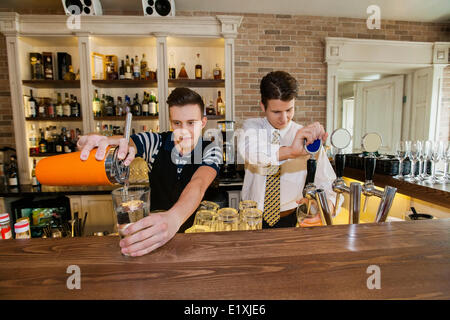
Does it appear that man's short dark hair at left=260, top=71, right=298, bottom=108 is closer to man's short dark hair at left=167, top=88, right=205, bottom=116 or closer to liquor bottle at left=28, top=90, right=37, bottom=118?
man's short dark hair at left=167, top=88, right=205, bottom=116

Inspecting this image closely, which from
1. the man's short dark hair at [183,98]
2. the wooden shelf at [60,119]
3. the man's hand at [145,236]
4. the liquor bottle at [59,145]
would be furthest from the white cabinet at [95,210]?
the man's hand at [145,236]

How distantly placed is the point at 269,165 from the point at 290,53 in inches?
104

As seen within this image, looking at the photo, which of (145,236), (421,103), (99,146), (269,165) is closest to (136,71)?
(269,165)

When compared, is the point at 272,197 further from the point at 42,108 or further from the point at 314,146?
the point at 42,108

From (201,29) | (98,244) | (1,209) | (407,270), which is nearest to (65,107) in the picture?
(1,209)

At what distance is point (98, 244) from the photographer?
2.07 ft

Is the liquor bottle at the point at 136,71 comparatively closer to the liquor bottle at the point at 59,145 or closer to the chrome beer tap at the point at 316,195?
the liquor bottle at the point at 59,145

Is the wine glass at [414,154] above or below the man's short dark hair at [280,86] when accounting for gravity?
below

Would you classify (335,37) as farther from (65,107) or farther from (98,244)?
(98,244)

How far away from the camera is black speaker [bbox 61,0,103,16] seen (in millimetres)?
2832

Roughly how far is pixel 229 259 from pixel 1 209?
10.9ft

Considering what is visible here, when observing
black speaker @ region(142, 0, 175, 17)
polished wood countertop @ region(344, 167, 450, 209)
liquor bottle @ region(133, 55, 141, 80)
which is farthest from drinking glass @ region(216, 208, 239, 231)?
black speaker @ region(142, 0, 175, 17)

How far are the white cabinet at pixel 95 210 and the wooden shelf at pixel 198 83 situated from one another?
63.4 inches

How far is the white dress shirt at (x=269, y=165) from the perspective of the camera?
1.51 metres
